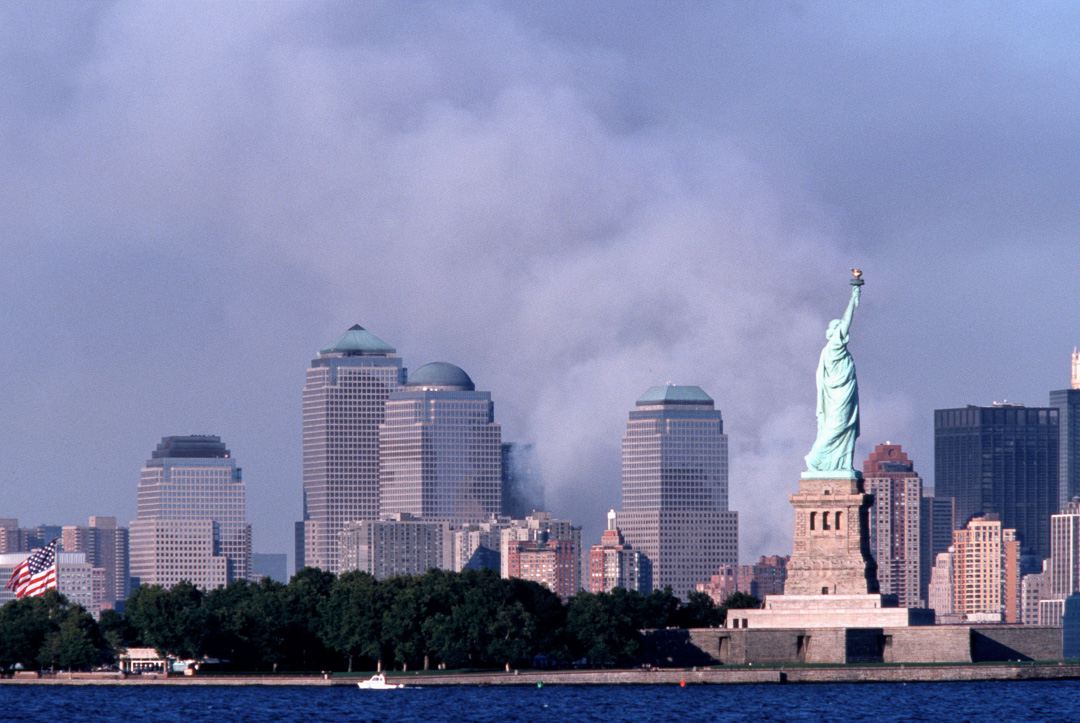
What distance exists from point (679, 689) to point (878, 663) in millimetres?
10617

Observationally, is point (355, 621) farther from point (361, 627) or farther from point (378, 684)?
point (378, 684)

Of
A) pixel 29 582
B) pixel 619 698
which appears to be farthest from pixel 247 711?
pixel 29 582

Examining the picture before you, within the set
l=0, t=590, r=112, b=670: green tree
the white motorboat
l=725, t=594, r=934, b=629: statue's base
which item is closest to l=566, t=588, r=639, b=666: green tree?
l=725, t=594, r=934, b=629: statue's base

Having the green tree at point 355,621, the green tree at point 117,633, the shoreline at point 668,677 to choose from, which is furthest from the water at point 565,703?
the green tree at point 117,633

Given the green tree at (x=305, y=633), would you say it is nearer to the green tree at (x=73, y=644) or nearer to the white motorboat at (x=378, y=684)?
the white motorboat at (x=378, y=684)

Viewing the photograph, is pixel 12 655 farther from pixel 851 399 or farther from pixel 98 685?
pixel 851 399

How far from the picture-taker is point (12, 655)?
138625 mm

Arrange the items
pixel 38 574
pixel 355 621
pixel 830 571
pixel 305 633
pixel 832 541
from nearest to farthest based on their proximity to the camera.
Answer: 1. pixel 830 571
2. pixel 832 541
3. pixel 355 621
4. pixel 305 633
5. pixel 38 574

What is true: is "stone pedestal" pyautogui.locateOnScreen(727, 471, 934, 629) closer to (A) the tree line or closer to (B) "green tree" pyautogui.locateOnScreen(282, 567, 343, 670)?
(A) the tree line

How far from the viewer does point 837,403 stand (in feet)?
447

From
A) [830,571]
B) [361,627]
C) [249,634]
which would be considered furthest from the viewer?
[361,627]

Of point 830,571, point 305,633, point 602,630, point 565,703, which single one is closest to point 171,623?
point 305,633

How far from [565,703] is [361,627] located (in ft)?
67.5

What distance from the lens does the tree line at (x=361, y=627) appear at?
133 metres
